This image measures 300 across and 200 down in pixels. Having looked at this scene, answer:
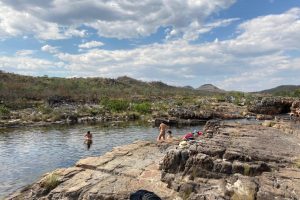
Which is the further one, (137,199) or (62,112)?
(62,112)

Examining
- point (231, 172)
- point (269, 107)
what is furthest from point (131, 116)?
point (231, 172)

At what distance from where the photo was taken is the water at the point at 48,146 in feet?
86.9

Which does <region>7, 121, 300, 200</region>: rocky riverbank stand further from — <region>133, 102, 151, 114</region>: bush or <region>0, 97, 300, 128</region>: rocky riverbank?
<region>133, 102, 151, 114</region>: bush

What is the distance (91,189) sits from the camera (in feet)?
59.9

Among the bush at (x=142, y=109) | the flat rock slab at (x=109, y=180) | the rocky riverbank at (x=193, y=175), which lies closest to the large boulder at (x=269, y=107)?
the bush at (x=142, y=109)

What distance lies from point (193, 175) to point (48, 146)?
23092mm

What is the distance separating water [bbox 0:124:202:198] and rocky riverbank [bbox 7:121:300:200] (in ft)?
14.1

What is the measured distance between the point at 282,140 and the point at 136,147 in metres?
9.36

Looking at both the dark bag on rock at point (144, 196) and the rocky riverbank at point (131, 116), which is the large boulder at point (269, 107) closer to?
the rocky riverbank at point (131, 116)

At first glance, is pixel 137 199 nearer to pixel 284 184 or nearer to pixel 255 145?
pixel 284 184

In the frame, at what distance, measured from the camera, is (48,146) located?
124 ft

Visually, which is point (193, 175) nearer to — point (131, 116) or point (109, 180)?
point (109, 180)

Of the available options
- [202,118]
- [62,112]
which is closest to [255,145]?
[202,118]

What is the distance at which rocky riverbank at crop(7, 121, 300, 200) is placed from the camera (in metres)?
15.7
